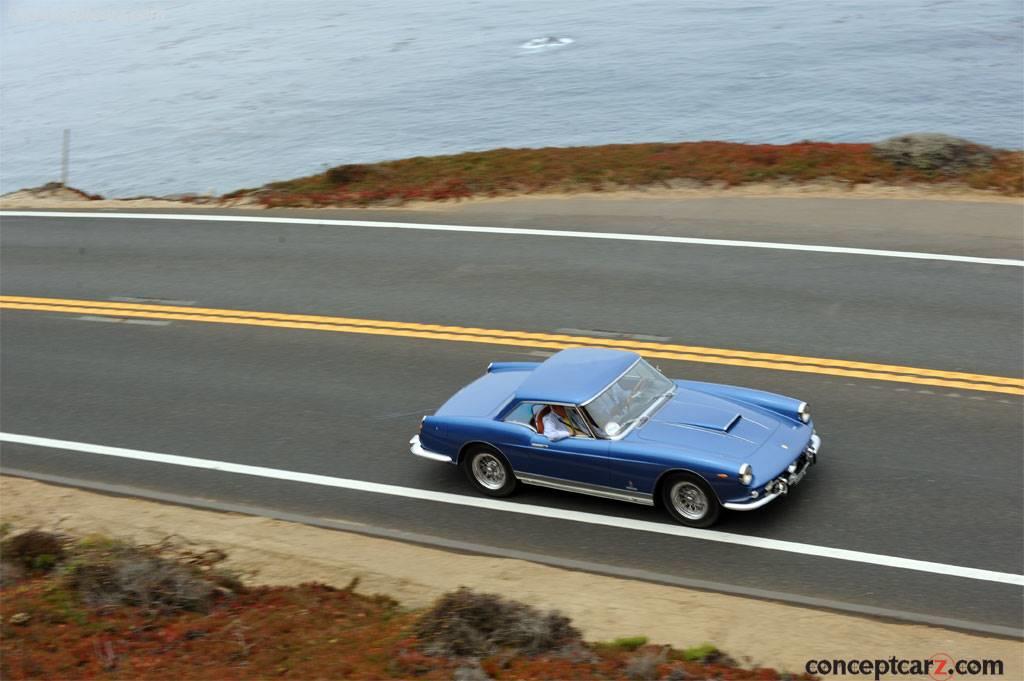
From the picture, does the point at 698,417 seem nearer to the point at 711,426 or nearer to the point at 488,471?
the point at 711,426

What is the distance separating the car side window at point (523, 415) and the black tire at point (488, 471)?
373 millimetres

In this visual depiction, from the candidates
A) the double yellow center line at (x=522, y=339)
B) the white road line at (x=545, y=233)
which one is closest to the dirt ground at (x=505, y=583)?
the double yellow center line at (x=522, y=339)

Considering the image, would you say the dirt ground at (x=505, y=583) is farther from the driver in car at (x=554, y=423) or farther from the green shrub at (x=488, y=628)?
the driver in car at (x=554, y=423)

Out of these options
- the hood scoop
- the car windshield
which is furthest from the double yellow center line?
the hood scoop

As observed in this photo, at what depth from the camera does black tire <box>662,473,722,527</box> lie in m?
9.99

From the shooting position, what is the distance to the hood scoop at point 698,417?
10.5 meters

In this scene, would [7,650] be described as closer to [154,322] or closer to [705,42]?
[154,322]

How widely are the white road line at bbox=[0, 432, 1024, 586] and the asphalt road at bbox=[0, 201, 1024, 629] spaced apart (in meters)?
0.10

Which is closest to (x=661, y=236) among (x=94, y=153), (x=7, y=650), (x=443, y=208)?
(x=443, y=208)

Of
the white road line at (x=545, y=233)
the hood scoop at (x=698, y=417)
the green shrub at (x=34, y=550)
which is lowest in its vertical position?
the green shrub at (x=34, y=550)

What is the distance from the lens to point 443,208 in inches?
806

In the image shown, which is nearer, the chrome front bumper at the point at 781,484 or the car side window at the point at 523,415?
the chrome front bumper at the point at 781,484

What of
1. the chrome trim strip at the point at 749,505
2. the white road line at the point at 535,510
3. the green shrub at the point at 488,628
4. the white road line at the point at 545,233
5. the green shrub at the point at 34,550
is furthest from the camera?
the white road line at the point at 545,233

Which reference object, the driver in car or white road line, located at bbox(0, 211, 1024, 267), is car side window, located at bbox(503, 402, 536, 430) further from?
white road line, located at bbox(0, 211, 1024, 267)
